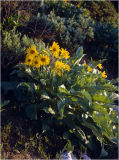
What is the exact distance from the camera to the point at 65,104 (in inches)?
98.6

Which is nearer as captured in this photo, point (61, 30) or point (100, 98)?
point (100, 98)

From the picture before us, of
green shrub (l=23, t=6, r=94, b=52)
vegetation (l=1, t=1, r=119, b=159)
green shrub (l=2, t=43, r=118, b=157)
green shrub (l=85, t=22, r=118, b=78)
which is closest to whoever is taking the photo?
vegetation (l=1, t=1, r=119, b=159)

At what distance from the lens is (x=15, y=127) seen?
2387 mm

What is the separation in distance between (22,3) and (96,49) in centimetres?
201

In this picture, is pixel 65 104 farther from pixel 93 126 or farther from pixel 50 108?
pixel 93 126

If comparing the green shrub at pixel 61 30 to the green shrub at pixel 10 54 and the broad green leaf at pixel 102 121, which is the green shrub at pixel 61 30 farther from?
the broad green leaf at pixel 102 121

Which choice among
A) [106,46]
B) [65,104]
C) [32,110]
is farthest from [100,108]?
[106,46]

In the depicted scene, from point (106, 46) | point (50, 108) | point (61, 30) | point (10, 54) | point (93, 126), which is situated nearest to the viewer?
point (50, 108)

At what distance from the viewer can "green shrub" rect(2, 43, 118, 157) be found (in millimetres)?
2482

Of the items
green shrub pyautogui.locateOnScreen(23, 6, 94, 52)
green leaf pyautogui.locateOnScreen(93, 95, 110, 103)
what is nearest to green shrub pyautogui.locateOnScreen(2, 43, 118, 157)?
green leaf pyautogui.locateOnScreen(93, 95, 110, 103)

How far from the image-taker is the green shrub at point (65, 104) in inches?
97.7

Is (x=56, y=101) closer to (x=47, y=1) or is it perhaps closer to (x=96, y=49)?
(x=96, y=49)

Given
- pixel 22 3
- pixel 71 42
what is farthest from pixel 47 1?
pixel 71 42

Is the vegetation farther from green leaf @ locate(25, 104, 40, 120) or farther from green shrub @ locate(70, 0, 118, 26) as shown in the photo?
green shrub @ locate(70, 0, 118, 26)
